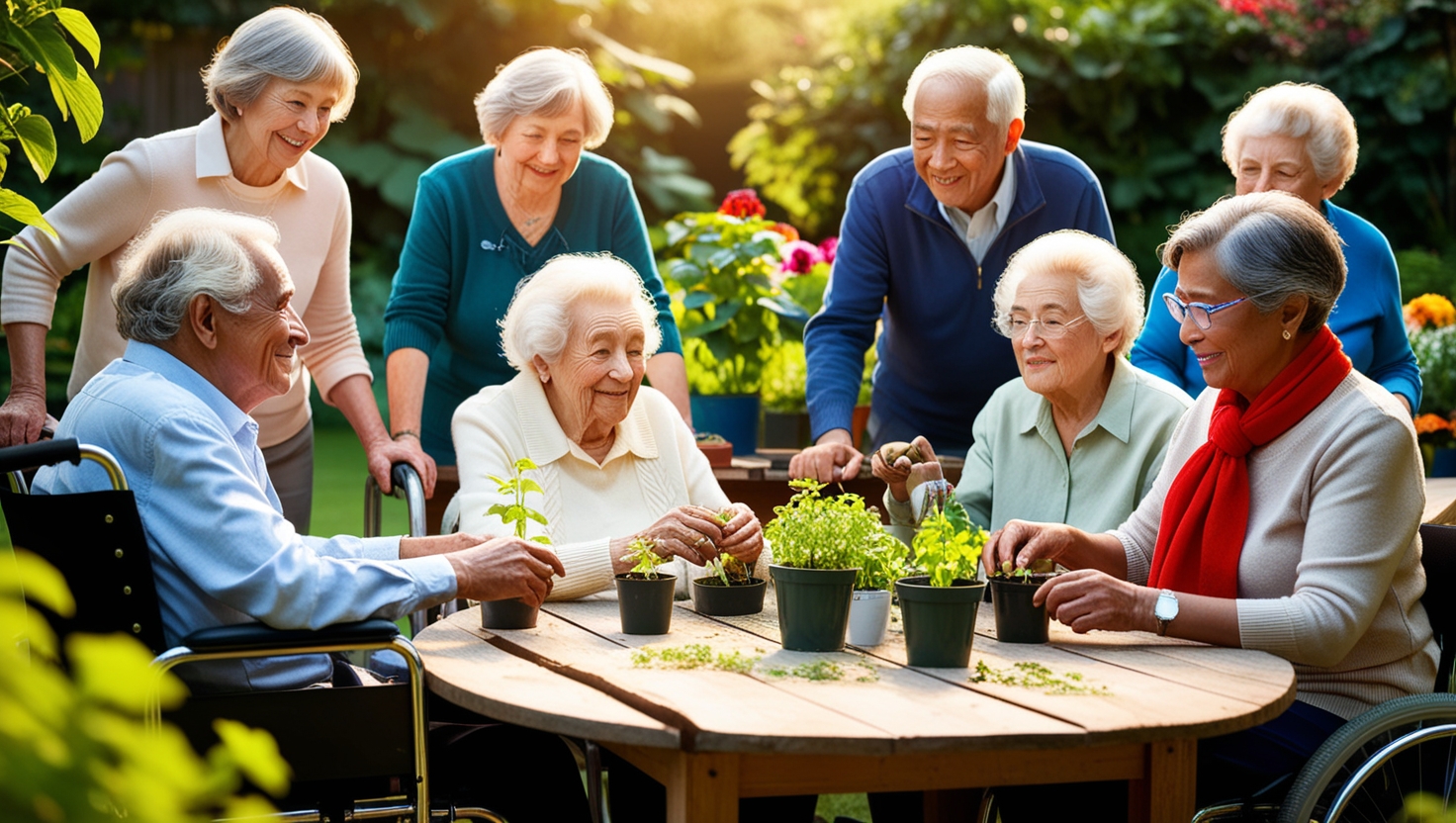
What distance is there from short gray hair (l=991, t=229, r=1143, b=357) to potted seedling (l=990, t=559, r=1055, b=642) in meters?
0.82

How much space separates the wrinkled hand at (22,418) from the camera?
8.30 feet

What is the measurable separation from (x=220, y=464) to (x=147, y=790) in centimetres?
151

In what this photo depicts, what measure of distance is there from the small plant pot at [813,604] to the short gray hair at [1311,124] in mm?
1795

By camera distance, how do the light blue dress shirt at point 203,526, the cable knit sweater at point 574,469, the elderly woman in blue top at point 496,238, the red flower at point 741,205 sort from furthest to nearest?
the red flower at point 741,205 < the elderly woman in blue top at point 496,238 < the cable knit sweater at point 574,469 < the light blue dress shirt at point 203,526

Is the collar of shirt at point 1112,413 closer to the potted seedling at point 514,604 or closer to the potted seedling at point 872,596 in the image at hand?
the potted seedling at point 872,596

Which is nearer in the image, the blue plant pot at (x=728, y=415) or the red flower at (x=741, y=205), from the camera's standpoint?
the blue plant pot at (x=728, y=415)

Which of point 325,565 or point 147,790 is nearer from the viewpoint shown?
point 147,790

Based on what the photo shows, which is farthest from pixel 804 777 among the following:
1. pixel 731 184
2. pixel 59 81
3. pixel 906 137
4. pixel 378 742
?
pixel 731 184

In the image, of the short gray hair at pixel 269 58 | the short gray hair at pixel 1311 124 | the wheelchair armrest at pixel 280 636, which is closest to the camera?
the wheelchair armrest at pixel 280 636

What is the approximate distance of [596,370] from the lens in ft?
8.94

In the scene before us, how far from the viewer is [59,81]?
1.97m

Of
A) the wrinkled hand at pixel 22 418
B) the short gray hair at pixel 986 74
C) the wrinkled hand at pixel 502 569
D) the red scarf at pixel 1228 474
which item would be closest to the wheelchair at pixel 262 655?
the wrinkled hand at pixel 502 569

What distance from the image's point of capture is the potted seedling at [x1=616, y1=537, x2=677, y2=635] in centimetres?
217

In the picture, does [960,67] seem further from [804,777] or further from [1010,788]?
[804,777]
